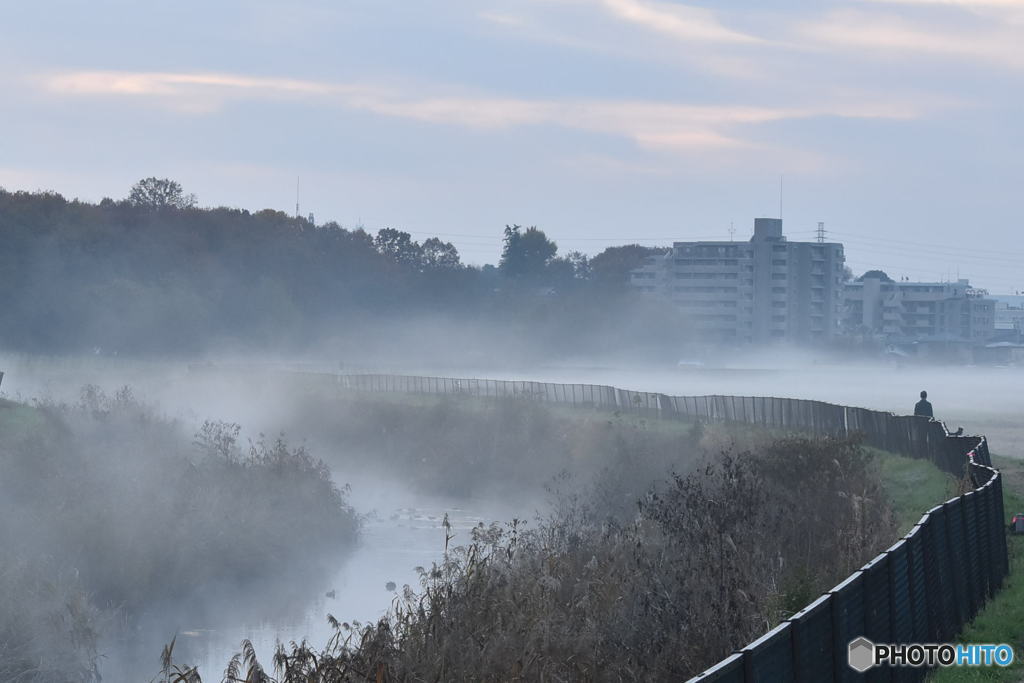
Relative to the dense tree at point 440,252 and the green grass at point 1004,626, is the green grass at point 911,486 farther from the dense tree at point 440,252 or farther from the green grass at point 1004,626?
the dense tree at point 440,252

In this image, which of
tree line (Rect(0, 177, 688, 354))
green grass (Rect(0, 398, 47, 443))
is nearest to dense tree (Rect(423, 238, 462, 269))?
tree line (Rect(0, 177, 688, 354))

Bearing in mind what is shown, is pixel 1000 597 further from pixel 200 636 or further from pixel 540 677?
pixel 200 636

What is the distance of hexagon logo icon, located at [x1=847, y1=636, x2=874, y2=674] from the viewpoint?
11.0 m

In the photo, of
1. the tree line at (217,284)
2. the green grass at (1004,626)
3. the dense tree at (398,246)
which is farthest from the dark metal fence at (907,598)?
the dense tree at (398,246)

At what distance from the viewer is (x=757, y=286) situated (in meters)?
189

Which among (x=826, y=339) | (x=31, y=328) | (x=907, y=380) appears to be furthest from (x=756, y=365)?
(x=31, y=328)

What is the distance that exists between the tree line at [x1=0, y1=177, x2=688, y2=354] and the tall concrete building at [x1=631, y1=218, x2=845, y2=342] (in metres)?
19.5

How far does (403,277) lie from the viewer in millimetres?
154375

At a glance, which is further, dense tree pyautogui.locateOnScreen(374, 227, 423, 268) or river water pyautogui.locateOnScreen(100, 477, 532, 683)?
dense tree pyautogui.locateOnScreen(374, 227, 423, 268)

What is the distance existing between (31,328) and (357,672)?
310 feet

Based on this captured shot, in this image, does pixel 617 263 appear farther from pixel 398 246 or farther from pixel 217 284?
pixel 217 284
